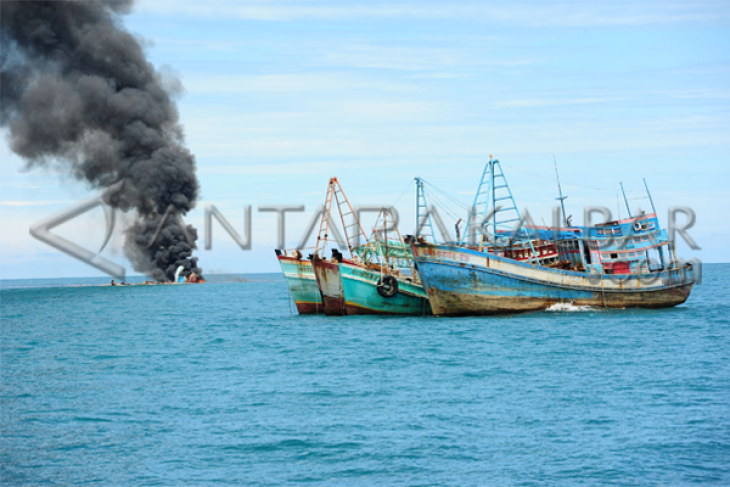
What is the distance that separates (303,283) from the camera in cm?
5175

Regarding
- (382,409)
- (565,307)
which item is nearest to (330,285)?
(565,307)

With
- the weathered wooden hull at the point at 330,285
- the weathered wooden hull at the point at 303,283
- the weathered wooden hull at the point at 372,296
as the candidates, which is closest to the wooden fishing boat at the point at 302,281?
the weathered wooden hull at the point at 303,283

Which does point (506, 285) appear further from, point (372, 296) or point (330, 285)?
point (330, 285)

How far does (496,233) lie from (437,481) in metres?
34.1

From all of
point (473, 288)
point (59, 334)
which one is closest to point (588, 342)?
point (473, 288)

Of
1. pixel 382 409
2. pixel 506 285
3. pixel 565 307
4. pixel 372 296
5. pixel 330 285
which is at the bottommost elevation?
pixel 382 409

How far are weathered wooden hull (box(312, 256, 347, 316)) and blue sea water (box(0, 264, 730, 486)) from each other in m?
6.78

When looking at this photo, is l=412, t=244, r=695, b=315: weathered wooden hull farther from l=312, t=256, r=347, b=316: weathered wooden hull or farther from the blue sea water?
l=312, t=256, r=347, b=316: weathered wooden hull

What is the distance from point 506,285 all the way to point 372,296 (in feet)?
29.7

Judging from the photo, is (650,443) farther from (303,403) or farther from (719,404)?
(303,403)

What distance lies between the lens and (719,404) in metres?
20.7

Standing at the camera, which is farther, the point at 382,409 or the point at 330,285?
the point at 330,285

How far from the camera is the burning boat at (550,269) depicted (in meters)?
41.1

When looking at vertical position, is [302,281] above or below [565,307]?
above
